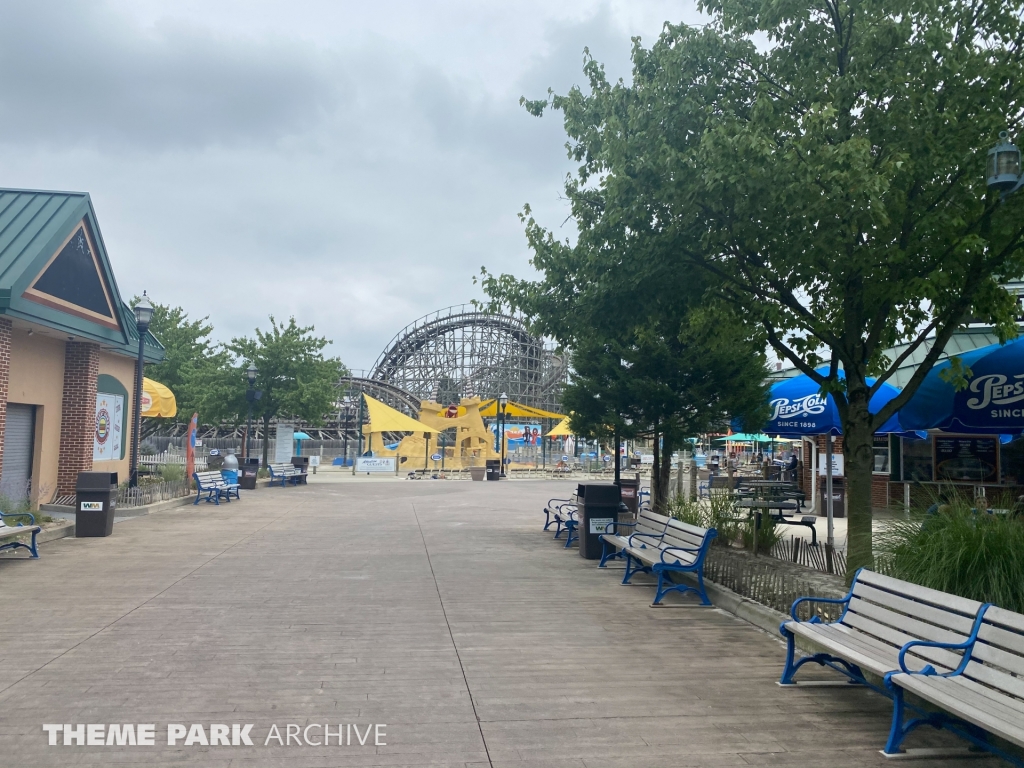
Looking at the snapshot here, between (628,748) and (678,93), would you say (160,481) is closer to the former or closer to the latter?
(678,93)

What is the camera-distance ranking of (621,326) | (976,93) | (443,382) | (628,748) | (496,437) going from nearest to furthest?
1. (628,748)
2. (976,93)
3. (621,326)
4. (496,437)
5. (443,382)

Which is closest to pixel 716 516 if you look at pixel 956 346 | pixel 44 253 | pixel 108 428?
pixel 956 346

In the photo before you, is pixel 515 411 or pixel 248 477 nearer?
pixel 248 477

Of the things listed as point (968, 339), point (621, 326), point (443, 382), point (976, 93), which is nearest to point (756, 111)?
point (976, 93)

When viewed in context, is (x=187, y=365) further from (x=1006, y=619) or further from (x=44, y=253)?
(x=1006, y=619)

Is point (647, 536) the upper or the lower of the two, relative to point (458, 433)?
lower

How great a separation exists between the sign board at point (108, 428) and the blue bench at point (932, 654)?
17.7 meters

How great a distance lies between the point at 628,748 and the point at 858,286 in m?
6.37

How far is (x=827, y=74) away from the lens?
28.1 feet

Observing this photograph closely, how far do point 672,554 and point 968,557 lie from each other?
12.2ft

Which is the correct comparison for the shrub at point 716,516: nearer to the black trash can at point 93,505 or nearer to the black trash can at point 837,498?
the black trash can at point 837,498

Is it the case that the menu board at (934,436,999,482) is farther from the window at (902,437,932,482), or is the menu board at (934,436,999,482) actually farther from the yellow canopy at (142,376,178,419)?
the yellow canopy at (142,376,178,419)

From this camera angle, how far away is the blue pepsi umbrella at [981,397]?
337 inches

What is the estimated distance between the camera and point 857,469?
8.34 metres
